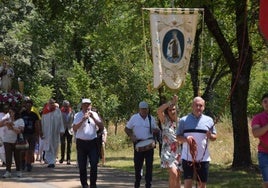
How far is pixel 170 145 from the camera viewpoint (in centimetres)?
1261

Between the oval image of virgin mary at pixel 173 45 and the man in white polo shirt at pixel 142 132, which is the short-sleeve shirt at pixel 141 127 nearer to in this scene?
the man in white polo shirt at pixel 142 132

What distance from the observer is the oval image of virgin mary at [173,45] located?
12.8 meters

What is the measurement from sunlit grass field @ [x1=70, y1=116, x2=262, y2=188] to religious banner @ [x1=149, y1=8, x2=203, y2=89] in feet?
13.6

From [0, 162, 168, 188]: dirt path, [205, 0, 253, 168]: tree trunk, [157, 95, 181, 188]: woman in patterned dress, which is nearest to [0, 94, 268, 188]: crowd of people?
[157, 95, 181, 188]: woman in patterned dress

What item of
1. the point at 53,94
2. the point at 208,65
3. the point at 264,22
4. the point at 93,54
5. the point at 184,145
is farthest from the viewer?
the point at 53,94

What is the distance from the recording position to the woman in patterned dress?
1247 cm

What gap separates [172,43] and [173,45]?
0.06m

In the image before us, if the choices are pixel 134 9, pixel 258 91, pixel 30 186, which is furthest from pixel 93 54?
pixel 30 186

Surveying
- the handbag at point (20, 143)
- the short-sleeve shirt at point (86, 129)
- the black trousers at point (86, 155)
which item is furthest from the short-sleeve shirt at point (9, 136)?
the short-sleeve shirt at point (86, 129)

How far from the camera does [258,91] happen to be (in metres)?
A: 53.1

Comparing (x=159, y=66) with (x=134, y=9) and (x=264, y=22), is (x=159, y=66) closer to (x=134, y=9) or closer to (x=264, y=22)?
(x=264, y=22)

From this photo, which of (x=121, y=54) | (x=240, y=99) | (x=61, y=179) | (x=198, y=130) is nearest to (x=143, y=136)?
(x=198, y=130)

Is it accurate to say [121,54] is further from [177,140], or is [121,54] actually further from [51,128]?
[177,140]

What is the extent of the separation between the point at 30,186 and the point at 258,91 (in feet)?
130
